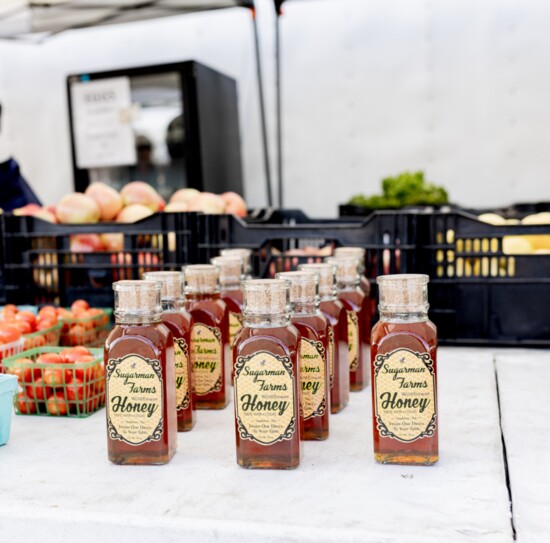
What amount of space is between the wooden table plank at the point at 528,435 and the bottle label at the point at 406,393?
119 millimetres

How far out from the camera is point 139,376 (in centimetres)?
87

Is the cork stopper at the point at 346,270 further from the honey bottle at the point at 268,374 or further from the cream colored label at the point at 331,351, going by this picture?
the honey bottle at the point at 268,374

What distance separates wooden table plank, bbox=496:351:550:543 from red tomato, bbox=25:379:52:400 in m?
0.68

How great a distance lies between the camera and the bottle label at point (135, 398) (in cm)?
87

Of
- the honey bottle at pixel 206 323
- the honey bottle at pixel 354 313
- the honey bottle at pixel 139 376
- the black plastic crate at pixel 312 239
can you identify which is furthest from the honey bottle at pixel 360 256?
the honey bottle at pixel 139 376

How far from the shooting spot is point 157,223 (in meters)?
1.62

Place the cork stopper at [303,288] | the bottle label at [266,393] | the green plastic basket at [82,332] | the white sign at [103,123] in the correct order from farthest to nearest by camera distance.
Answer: the white sign at [103,123] < the green plastic basket at [82,332] < the cork stopper at [303,288] < the bottle label at [266,393]

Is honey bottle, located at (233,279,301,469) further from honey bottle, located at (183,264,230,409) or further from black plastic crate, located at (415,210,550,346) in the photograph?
black plastic crate, located at (415,210,550,346)

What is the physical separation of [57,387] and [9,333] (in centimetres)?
20

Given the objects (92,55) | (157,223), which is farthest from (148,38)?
(157,223)

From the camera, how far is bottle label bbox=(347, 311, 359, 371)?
1.19 meters

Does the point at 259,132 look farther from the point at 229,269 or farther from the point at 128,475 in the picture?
the point at 128,475

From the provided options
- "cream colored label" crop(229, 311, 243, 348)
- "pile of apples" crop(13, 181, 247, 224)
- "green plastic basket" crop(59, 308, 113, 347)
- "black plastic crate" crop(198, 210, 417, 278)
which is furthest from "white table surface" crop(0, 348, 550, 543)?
"pile of apples" crop(13, 181, 247, 224)

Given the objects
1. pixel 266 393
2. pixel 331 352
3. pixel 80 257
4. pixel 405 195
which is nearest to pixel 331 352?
pixel 331 352
